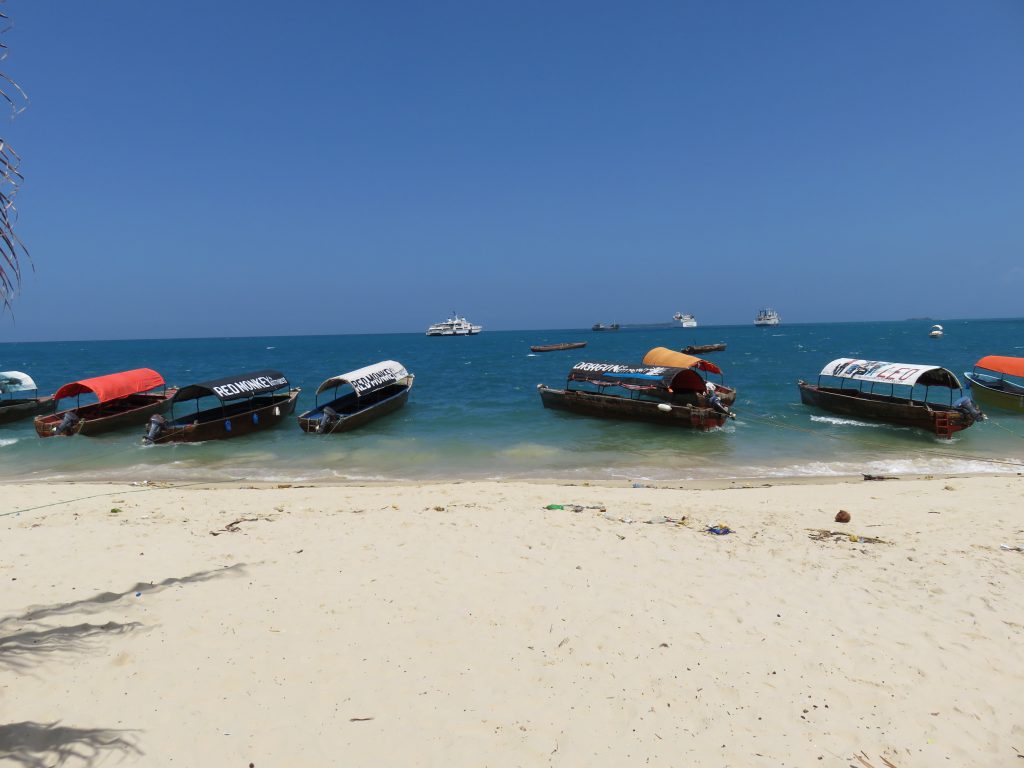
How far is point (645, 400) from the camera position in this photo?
995 inches

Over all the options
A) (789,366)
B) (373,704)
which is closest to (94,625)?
(373,704)

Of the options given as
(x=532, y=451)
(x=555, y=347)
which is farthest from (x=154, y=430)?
(x=555, y=347)

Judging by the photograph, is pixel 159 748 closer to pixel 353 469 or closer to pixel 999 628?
pixel 999 628

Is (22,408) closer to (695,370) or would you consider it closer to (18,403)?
(18,403)

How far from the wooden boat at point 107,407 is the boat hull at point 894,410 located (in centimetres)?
3208

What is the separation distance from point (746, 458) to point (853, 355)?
61.4 m

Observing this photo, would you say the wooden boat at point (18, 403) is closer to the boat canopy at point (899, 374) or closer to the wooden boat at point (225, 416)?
the wooden boat at point (225, 416)

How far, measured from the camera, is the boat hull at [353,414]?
23.0m

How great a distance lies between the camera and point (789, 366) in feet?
183

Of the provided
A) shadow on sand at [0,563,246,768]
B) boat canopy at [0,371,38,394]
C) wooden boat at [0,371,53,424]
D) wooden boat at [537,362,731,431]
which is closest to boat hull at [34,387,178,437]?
wooden boat at [0,371,53,424]

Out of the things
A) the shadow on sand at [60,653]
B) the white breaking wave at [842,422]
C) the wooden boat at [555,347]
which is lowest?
the white breaking wave at [842,422]

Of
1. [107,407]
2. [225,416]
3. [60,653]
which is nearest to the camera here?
[60,653]

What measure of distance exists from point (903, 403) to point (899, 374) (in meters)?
1.56

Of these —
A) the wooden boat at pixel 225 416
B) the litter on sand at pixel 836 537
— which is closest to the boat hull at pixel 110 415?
the wooden boat at pixel 225 416
